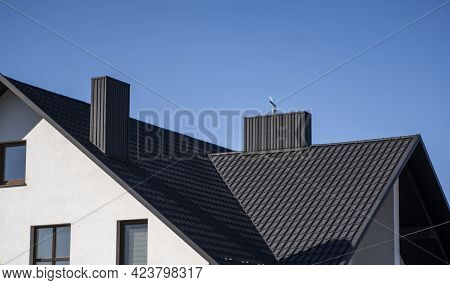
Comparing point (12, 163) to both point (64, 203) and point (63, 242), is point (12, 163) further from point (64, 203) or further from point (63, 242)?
point (63, 242)

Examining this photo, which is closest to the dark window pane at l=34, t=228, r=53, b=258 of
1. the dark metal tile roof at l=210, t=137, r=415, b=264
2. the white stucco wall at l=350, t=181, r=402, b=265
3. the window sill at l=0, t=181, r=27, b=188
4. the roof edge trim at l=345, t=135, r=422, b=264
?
the window sill at l=0, t=181, r=27, b=188

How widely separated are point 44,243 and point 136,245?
2.16 m

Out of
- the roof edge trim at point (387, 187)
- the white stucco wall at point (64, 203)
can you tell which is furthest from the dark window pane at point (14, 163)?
the roof edge trim at point (387, 187)

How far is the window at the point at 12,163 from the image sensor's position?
21094 millimetres

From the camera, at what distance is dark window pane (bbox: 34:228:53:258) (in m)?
20.4

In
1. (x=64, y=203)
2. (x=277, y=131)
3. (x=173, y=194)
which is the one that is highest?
(x=277, y=131)

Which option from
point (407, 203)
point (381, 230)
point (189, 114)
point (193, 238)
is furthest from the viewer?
point (189, 114)

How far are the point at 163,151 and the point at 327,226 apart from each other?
473 centimetres

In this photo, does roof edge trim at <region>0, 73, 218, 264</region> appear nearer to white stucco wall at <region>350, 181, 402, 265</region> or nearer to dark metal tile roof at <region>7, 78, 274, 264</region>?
dark metal tile roof at <region>7, 78, 274, 264</region>

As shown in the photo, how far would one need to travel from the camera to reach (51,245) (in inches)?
802

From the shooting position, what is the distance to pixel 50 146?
20.7 meters

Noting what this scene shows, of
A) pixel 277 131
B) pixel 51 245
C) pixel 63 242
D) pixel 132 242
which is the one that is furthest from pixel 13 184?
pixel 277 131

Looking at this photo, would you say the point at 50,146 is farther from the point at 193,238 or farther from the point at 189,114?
the point at 189,114
